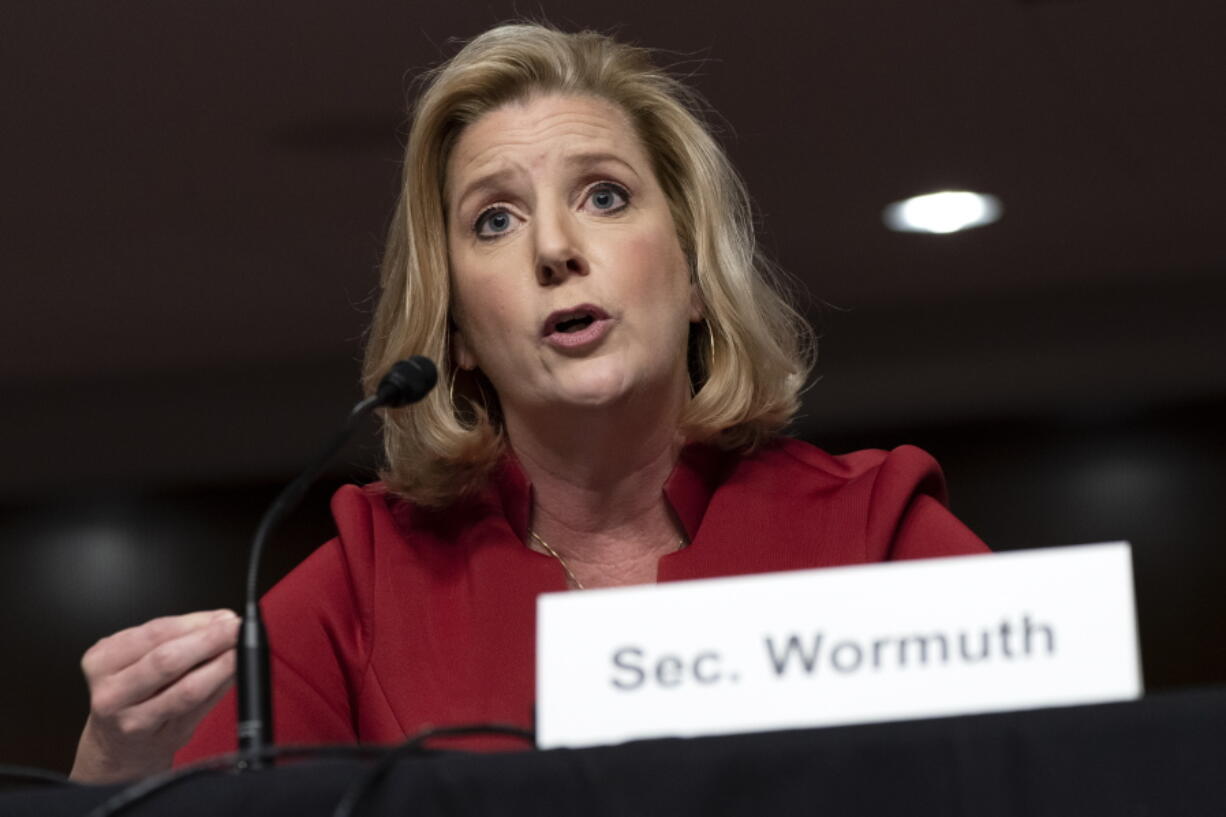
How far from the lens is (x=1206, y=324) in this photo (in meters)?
5.40

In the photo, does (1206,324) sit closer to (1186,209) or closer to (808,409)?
(1186,209)

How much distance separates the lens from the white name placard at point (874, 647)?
2.74ft

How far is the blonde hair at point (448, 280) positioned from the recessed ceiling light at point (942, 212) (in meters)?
2.84

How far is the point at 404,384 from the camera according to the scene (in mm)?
1085

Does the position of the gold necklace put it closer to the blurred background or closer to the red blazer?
the red blazer

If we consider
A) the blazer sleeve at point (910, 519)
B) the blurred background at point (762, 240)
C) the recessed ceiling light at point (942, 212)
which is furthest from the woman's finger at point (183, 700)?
the recessed ceiling light at point (942, 212)

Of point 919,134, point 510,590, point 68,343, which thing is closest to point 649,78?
point 510,590

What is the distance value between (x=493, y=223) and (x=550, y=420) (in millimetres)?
209

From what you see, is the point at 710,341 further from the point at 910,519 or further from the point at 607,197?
the point at 910,519

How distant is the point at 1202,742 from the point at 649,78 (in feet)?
3.81

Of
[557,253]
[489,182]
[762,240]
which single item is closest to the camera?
A: [557,253]

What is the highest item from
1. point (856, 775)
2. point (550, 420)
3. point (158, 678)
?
point (550, 420)

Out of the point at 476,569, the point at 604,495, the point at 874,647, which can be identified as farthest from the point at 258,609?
the point at 604,495

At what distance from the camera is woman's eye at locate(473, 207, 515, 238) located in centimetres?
163
